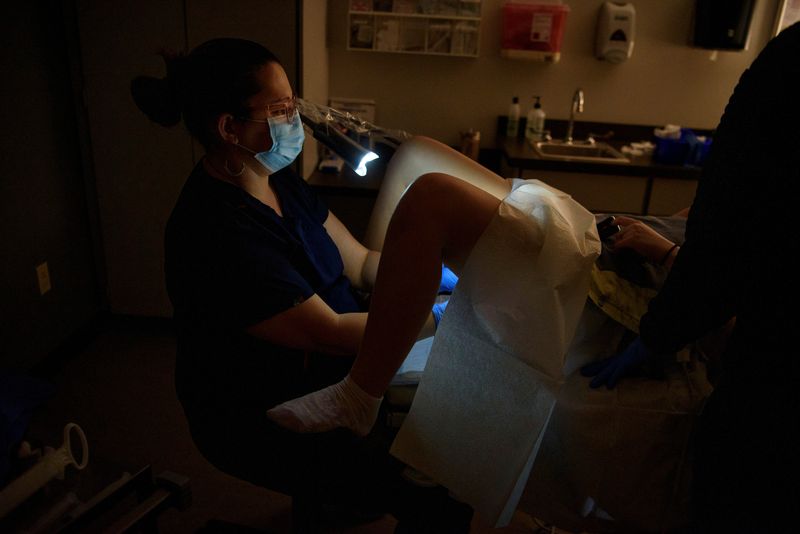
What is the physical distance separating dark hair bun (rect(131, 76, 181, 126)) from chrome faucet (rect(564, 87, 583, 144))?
2.28m

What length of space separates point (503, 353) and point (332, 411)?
33cm

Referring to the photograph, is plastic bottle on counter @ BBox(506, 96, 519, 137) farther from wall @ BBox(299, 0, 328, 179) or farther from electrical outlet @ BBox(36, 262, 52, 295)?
electrical outlet @ BBox(36, 262, 52, 295)

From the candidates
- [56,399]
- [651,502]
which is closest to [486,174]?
[651,502]

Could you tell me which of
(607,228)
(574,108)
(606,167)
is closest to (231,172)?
(607,228)

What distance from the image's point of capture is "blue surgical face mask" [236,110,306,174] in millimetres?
1396

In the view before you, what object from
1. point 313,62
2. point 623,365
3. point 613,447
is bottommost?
point 613,447

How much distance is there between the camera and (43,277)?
2.46 metres

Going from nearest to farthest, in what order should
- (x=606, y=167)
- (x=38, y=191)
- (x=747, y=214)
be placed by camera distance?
(x=747, y=214)
(x=38, y=191)
(x=606, y=167)

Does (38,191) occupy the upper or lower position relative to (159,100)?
lower

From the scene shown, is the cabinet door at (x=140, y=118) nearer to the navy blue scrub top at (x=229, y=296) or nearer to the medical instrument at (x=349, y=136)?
the medical instrument at (x=349, y=136)

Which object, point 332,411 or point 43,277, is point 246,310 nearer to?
point 332,411

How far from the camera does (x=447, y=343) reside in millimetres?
1176

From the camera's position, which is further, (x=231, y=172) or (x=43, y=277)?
(x=43, y=277)

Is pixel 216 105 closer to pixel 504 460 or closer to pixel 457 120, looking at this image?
pixel 504 460
